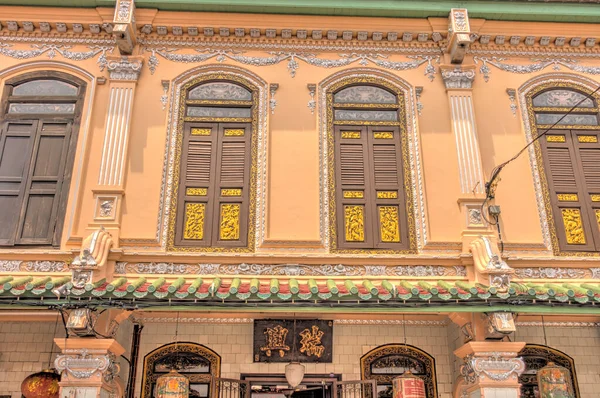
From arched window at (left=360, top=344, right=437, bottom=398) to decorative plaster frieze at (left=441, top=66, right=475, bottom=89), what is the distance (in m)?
4.50

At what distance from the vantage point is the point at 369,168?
943 cm

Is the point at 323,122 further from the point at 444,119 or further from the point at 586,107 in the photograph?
the point at 586,107

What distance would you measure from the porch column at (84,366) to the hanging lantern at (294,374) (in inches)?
95.3

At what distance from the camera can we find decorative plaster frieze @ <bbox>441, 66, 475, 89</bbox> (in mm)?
9930

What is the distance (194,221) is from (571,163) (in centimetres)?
630

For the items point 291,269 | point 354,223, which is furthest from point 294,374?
point 354,223

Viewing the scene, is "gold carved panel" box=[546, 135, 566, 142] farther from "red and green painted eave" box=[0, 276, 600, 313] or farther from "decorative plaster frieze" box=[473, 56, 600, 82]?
"red and green painted eave" box=[0, 276, 600, 313]

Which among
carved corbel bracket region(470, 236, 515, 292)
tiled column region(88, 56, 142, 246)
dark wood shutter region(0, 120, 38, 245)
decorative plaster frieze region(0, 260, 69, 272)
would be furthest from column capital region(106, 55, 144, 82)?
carved corbel bracket region(470, 236, 515, 292)

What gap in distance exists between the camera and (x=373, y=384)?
26.3 feet

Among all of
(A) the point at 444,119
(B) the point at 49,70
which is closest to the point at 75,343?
(B) the point at 49,70

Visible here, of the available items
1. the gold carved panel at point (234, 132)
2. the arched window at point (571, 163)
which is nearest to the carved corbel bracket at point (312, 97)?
the gold carved panel at point (234, 132)

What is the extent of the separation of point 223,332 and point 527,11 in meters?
7.63

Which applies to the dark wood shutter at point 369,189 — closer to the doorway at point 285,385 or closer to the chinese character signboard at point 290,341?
the chinese character signboard at point 290,341

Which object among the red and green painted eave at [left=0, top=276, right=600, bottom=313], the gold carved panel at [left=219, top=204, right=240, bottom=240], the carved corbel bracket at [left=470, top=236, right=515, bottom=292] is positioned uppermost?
the gold carved panel at [left=219, top=204, right=240, bottom=240]
